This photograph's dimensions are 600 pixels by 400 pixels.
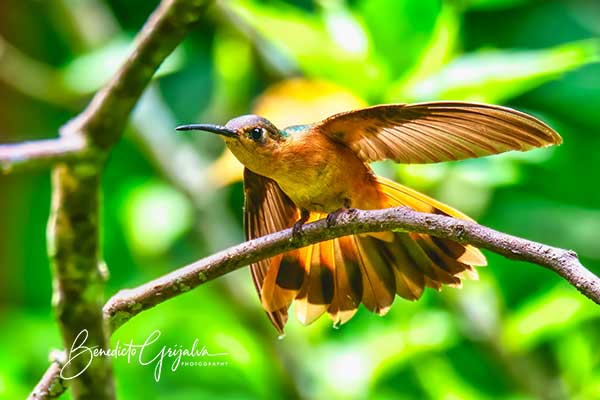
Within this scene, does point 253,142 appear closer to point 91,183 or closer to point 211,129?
point 211,129

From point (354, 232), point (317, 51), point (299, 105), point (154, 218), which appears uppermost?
point (354, 232)

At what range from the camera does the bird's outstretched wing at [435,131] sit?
2016mm

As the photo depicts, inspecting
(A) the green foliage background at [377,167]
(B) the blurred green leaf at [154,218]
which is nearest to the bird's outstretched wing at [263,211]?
(A) the green foliage background at [377,167]

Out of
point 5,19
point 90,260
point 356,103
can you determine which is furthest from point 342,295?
point 5,19

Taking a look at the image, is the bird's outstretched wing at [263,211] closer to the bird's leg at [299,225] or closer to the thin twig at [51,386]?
the bird's leg at [299,225]

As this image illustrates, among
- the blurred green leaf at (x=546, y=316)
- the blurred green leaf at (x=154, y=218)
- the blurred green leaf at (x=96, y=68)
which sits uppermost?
the blurred green leaf at (x=96, y=68)

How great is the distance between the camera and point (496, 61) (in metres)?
3.50

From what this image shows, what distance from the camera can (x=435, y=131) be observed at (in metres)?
2.29

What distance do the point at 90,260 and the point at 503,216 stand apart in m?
3.80

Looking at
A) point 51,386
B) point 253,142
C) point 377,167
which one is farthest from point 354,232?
point 377,167

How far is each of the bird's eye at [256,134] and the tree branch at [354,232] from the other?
0.65 metres

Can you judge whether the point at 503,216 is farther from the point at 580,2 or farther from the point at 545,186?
the point at 580,2

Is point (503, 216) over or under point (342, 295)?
under

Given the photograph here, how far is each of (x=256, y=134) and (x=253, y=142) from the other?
0.09 feet
